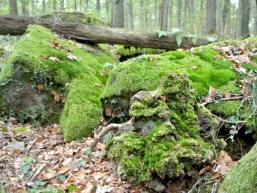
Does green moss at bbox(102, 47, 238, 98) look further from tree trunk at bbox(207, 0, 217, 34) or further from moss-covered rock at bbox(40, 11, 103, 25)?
tree trunk at bbox(207, 0, 217, 34)

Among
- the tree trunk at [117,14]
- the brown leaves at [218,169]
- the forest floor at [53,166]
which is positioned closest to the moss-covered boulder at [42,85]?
the forest floor at [53,166]

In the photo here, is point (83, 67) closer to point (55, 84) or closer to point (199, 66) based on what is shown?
point (55, 84)

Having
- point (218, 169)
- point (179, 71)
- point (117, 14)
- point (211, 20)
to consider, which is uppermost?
point (117, 14)

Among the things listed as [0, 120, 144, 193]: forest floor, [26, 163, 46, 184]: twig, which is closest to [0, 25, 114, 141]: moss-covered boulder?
[0, 120, 144, 193]: forest floor

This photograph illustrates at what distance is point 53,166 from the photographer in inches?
189

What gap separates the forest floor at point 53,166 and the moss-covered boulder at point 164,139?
0.95 ft

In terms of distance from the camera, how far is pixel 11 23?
31.4 feet

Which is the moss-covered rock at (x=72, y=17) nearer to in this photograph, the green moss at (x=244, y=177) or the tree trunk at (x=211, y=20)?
the tree trunk at (x=211, y=20)

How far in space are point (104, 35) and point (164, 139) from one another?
5884 millimetres

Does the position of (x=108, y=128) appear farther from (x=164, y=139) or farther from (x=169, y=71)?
(x=169, y=71)

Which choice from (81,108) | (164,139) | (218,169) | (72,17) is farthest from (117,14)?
(218,169)

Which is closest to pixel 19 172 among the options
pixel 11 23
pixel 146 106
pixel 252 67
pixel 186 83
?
pixel 146 106

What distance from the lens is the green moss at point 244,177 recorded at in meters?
2.73

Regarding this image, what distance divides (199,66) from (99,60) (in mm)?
3062
